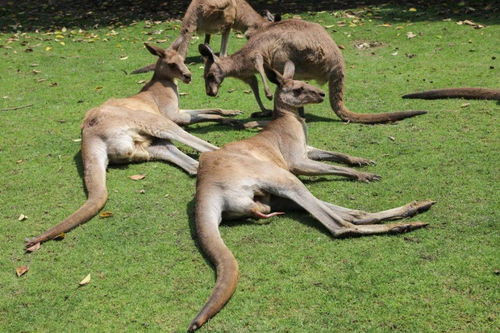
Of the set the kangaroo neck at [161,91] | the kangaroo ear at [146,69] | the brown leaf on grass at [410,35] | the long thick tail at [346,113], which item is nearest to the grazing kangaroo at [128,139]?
the kangaroo neck at [161,91]

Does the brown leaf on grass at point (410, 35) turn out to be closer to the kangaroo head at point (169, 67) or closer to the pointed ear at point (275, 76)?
the kangaroo head at point (169, 67)

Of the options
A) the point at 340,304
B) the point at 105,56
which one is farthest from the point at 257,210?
the point at 105,56

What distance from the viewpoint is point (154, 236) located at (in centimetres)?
477

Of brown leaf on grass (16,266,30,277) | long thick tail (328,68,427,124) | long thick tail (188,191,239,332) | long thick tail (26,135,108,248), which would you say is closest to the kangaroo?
Result: long thick tail (328,68,427,124)

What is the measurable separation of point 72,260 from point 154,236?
2.15 feet

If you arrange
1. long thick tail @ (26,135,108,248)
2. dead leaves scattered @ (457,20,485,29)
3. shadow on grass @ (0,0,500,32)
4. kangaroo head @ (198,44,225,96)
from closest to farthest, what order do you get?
long thick tail @ (26,135,108,248), kangaroo head @ (198,44,225,96), dead leaves scattered @ (457,20,485,29), shadow on grass @ (0,0,500,32)

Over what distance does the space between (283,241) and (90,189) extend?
6.31 ft

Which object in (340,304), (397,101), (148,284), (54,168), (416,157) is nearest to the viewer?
(340,304)

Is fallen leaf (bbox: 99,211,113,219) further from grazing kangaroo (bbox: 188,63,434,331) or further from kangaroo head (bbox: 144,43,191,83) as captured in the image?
kangaroo head (bbox: 144,43,191,83)

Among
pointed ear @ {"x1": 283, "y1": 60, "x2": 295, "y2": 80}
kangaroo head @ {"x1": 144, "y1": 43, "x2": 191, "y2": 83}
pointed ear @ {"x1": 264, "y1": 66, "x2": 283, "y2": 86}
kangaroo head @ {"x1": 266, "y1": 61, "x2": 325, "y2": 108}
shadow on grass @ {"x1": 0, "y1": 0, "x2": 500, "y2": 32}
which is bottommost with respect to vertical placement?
shadow on grass @ {"x1": 0, "y1": 0, "x2": 500, "y2": 32}

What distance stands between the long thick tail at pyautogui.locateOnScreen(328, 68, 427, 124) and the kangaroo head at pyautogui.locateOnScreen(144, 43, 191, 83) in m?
1.84

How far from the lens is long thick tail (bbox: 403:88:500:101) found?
23.9 ft

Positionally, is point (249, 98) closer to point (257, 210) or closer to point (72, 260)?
point (257, 210)

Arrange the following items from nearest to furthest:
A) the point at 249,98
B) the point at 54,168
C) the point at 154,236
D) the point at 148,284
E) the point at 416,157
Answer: the point at 148,284 → the point at 154,236 → the point at 416,157 → the point at 54,168 → the point at 249,98
